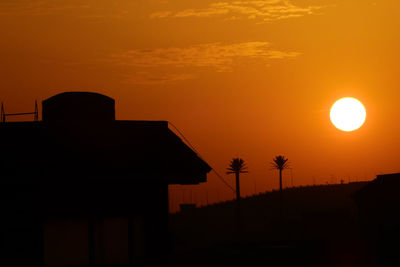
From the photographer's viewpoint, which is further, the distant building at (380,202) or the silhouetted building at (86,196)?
the distant building at (380,202)

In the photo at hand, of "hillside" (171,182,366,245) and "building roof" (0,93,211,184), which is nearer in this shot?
"building roof" (0,93,211,184)

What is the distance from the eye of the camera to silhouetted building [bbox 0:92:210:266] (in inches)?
949

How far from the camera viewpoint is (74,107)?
29938 millimetres

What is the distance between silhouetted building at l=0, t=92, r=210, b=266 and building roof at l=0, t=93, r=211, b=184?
32mm

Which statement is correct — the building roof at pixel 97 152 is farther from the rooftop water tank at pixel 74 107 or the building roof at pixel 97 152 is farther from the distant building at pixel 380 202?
the distant building at pixel 380 202

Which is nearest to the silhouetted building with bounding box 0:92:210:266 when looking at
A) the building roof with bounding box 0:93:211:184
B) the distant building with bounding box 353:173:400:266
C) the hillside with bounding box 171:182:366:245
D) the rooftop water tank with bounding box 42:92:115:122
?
the building roof with bounding box 0:93:211:184

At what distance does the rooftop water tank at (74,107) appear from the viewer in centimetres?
2980

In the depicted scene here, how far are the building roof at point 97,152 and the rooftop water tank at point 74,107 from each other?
1767 millimetres

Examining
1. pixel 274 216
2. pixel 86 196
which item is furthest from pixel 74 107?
pixel 274 216

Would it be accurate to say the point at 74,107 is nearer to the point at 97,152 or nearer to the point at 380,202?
the point at 97,152

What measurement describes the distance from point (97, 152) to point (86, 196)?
1535 mm

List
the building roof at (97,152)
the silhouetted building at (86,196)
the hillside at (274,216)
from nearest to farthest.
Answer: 1. the silhouetted building at (86,196)
2. the building roof at (97,152)
3. the hillside at (274,216)

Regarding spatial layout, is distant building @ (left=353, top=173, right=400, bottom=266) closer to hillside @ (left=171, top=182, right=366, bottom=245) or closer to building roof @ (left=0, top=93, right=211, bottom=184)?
hillside @ (left=171, top=182, right=366, bottom=245)

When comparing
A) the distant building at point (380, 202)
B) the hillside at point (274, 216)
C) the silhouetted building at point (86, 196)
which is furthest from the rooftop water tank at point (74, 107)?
the hillside at point (274, 216)
